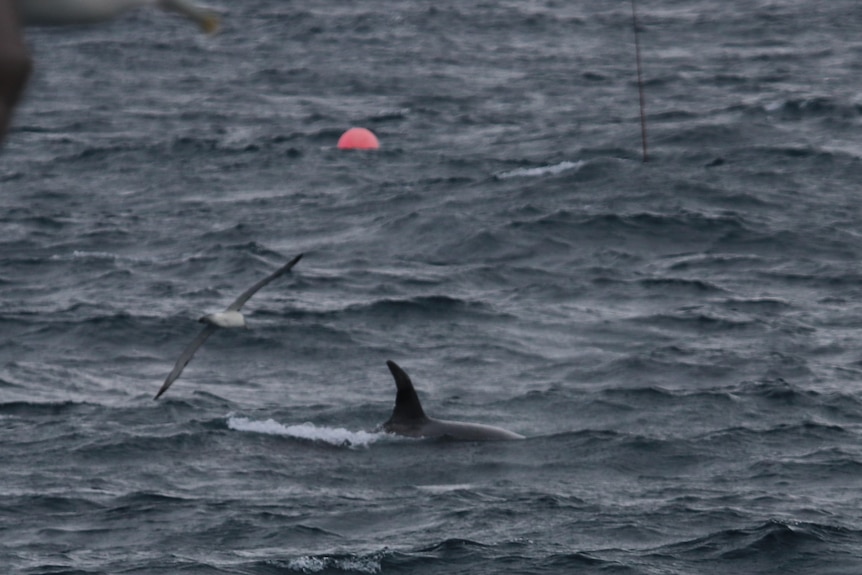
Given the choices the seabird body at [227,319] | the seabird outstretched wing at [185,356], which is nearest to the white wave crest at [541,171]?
Answer: the seabird outstretched wing at [185,356]

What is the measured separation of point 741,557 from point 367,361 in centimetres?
996

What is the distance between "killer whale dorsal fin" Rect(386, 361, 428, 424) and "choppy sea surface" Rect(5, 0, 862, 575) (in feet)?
1.49

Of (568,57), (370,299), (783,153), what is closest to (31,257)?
(370,299)

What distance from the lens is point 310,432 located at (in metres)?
20.3

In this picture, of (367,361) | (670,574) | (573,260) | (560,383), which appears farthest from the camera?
(573,260)

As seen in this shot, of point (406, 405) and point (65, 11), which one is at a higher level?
point (65, 11)

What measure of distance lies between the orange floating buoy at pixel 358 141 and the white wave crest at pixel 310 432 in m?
21.5

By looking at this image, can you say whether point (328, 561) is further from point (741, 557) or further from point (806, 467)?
point (806, 467)

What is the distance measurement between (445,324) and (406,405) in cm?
624

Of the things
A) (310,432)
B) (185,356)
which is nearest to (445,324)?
(310,432)

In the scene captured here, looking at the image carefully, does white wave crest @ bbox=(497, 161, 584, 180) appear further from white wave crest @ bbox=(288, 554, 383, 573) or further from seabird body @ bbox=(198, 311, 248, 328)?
seabird body @ bbox=(198, 311, 248, 328)

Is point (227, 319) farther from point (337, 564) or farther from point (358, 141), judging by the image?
point (358, 141)

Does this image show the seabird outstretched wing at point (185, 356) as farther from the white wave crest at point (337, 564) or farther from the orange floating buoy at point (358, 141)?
the orange floating buoy at point (358, 141)

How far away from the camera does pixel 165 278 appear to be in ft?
97.3
